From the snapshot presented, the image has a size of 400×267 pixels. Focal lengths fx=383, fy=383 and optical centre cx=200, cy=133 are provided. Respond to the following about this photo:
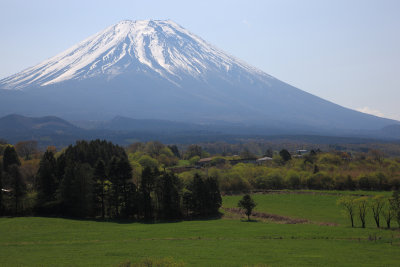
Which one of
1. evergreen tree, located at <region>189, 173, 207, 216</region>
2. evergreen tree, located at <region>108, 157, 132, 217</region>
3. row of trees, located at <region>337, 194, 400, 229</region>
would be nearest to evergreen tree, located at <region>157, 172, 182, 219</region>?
evergreen tree, located at <region>189, 173, 207, 216</region>

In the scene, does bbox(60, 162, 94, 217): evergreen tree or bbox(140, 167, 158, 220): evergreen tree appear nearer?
bbox(60, 162, 94, 217): evergreen tree

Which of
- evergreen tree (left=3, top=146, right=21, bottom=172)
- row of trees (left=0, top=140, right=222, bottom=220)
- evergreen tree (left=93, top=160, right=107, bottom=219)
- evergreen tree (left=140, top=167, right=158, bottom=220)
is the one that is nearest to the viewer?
row of trees (left=0, top=140, right=222, bottom=220)

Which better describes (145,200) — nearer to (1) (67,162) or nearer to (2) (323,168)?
(1) (67,162)

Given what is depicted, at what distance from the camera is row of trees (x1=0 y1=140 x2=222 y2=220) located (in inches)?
1399

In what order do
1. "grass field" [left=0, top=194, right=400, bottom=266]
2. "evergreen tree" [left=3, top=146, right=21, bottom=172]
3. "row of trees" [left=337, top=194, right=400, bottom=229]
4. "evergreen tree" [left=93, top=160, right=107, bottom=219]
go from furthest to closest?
"evergreen tree" [left=3, top=146, right=21, bottom=172] → "evergreen tree" [left=93, top=160, right=107, bottom=219] → "row of trees" [left=337, top=194, right=400, bottom=229] → "grass field" [left=0, top=194, right=400, bottom=266]

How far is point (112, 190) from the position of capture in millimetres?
37312

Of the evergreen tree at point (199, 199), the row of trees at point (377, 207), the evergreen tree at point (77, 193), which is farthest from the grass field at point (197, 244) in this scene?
the evergreen tree at point (199, 199)

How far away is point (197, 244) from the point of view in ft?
76.0

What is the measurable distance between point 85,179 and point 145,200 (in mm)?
5925

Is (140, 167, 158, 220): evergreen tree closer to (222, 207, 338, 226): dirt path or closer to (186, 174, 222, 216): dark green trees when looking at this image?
(186, 174, 222, 216): dark green trees

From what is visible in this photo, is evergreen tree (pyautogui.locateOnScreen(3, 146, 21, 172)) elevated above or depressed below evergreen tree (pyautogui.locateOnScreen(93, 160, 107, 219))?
above

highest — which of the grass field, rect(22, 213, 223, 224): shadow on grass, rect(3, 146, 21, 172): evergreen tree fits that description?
rect(3, 146, 21, 172): evergreen tree

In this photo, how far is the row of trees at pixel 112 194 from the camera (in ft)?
117

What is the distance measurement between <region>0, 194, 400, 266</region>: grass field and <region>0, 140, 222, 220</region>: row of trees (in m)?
3.54
